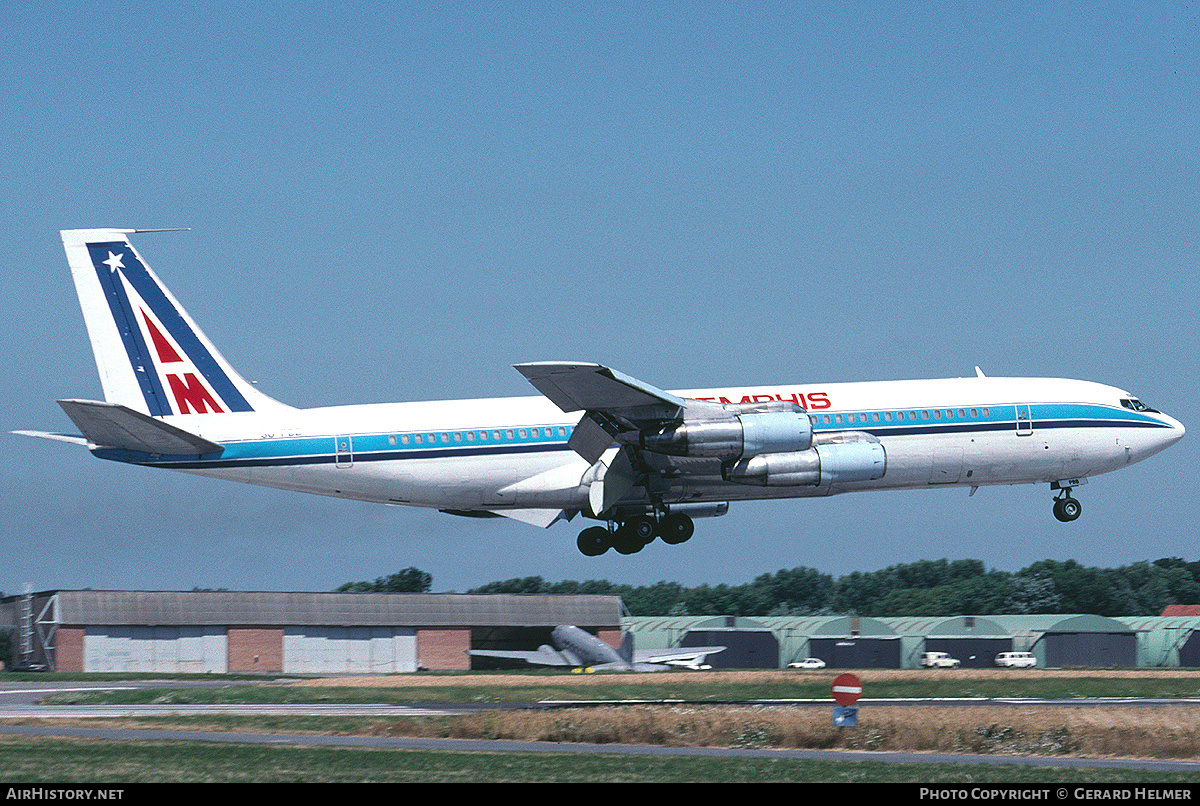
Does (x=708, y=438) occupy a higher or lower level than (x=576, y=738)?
higher

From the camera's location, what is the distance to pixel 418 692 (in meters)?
55.5

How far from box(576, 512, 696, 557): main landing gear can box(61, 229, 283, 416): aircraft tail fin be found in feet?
36.5

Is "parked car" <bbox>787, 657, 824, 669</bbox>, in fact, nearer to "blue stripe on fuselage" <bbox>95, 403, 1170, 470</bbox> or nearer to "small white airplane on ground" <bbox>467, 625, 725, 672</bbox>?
"small white airplane on ground" <bbox>467, 625, 725, 672</bbox>

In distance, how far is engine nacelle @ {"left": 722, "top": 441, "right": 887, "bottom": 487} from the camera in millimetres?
42562

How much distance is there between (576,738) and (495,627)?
5452 cm

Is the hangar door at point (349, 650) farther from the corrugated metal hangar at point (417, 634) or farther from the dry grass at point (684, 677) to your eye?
the dry grass at point (684, 677)

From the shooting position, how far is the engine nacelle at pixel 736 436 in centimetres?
4144

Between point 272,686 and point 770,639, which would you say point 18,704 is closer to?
point 272,686

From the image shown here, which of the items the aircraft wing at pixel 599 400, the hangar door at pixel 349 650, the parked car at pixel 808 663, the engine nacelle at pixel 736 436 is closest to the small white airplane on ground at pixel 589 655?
the hangar door at pixel 349 650

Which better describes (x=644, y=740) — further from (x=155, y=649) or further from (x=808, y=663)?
(x=808, y=663)

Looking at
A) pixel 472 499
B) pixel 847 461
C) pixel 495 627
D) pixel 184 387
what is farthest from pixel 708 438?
pixel 495 627

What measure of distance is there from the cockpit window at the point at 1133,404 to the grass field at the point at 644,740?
10714 mm
